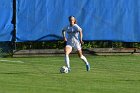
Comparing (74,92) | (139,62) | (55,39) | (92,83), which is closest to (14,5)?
(55,39)

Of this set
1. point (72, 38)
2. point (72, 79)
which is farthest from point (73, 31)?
point (72, 79)

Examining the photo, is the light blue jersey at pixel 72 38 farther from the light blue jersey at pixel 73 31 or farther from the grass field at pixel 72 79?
the grass field at pixel 72 79

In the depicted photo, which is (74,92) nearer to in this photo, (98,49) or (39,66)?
(39,66)

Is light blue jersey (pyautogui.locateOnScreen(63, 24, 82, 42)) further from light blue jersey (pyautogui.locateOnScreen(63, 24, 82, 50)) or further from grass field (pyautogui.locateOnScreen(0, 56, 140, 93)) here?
grass field (pyautogui.locateOnScreen(0, 56, 140, 93))

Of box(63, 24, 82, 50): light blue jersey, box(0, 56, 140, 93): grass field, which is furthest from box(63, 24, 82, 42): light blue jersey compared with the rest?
box(0, 56, 140, 93): grass field

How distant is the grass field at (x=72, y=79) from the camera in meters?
12.3

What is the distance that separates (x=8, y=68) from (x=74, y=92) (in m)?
6.88

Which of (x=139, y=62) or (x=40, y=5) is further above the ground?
(x=40, y=5)

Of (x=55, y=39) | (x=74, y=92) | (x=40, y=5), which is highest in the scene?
(x=40, y=5)

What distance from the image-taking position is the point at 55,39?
24.9m

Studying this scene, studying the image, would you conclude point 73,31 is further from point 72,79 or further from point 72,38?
point 72,79

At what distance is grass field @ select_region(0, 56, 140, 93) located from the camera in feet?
40.3

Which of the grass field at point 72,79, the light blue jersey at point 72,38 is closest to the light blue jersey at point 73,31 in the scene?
the light blue jersey at point 72,38

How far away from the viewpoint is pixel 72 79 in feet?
47.7
